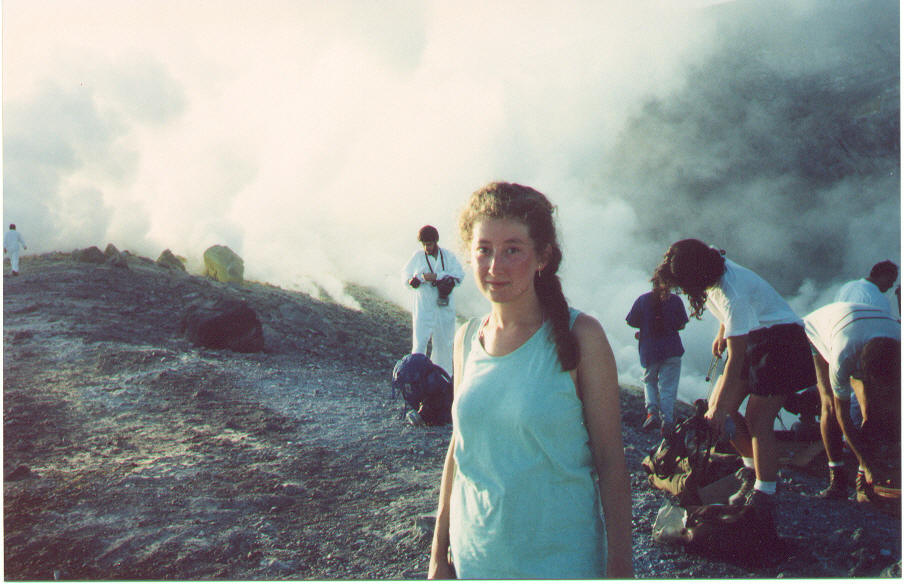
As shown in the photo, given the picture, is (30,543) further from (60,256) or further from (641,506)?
(60,256)

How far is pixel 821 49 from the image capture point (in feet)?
33.3

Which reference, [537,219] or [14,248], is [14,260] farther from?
[537,219]

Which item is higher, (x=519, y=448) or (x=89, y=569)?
(x=519, y=448)

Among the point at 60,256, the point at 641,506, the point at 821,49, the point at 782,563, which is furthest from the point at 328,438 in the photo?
the point at 60,256

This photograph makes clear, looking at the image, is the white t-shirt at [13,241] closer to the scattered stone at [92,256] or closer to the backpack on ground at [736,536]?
the scattered stone at [92,256]

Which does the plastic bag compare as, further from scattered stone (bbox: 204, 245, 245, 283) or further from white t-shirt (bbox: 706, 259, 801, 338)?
scattered stone (bbox: 204, 245, 245, 283)

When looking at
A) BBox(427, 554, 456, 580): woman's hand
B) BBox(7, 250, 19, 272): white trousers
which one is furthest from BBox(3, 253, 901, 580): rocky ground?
BBox(7, 250, 19, 272): white trousers

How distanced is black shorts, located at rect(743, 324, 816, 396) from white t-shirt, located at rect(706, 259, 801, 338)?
0.21 feet

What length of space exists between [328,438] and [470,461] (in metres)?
4.07

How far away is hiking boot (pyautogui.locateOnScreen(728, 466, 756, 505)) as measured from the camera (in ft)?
11.9

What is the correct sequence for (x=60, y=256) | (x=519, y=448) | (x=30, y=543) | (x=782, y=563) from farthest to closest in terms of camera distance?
1. (x=60, y=256)
2. (x=30, y=543)
3. (x=782, y=563)
4. (x=519, y=448)

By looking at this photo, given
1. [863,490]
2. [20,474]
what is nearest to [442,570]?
[863,490]

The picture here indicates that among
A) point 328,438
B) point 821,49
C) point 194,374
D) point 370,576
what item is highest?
point 821,49

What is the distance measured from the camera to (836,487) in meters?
3.84
